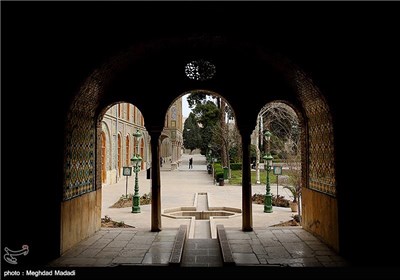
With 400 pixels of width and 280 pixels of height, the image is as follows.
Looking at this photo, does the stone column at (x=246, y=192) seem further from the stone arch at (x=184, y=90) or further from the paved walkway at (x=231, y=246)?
the paved walkway at (x=231, y=246)

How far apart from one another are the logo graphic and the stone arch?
0.55 meters

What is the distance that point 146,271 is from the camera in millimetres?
4594

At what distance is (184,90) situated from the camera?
22.9 feet

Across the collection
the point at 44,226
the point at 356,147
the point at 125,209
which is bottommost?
the point at 125,209

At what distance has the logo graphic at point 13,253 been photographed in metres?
4.68

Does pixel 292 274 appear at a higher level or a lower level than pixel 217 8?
lower

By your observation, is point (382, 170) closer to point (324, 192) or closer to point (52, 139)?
point (324, 192)

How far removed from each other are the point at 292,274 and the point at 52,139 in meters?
4.27

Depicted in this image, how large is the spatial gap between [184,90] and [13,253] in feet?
14.7

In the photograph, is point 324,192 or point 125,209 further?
point 125,209

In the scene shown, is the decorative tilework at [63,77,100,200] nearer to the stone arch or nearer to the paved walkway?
the stone arch

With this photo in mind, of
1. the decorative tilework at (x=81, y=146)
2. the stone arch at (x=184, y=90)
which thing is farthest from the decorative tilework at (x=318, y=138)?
the decorative tilework at (x=81, y=146)

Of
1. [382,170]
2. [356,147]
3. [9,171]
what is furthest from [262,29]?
[9,171]

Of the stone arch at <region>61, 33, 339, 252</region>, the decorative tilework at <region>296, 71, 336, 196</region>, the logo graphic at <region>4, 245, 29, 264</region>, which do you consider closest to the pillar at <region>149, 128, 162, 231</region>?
the stone arch at <region>61, 33, 339, 252</region>
